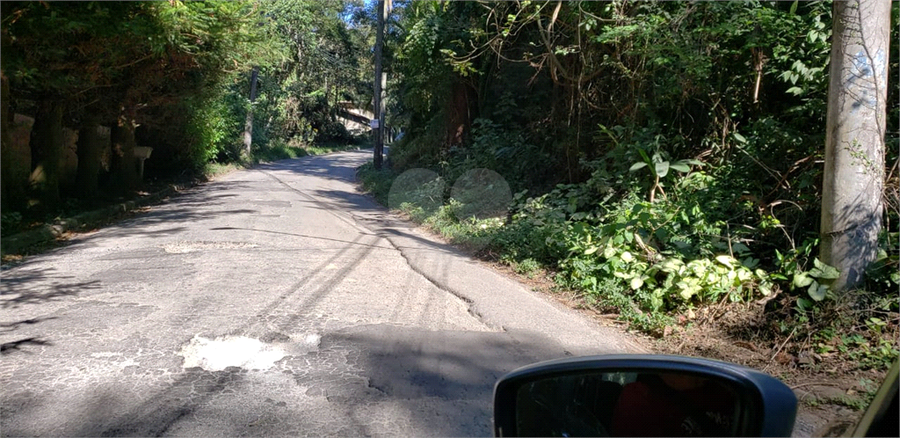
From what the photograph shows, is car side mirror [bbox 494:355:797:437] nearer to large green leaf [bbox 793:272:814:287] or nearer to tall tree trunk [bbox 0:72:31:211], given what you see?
large green leaf [bbox 793:272:814:287]

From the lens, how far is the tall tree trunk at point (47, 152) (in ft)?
43.8

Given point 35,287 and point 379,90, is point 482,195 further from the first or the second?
point 379,90

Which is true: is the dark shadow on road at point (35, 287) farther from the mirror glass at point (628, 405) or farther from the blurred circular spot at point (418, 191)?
the blurred circular spot at point (418, 191)

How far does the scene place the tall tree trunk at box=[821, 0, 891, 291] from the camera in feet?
18.6

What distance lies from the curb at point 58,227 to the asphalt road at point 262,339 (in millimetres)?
604

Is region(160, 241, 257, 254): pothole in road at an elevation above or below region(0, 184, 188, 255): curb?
above

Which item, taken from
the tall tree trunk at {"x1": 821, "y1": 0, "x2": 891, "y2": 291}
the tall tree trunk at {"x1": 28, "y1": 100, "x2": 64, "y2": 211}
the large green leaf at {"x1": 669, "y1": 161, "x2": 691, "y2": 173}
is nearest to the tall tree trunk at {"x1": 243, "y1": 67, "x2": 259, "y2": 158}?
the tall tree trunk at {"x1": 28, "y1": 100, "x2": 64, "y2": 211}

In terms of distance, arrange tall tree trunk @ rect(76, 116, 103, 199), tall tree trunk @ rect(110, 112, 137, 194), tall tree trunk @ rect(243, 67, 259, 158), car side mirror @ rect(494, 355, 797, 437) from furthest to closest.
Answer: tall tree trunk @ rect(243, 67, 259, 158), tall tree trunk @ rect(110, 112, 137, 194), tall tree trunk @ rect(76, 116, 103, 199), car side mirror @ rect(494, 355, 797, 437)

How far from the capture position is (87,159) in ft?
52.6

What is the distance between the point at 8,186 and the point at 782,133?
12786 mm

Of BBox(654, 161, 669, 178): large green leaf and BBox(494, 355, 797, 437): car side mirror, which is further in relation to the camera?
BBox(654, 161, 669, 178): large green leaf

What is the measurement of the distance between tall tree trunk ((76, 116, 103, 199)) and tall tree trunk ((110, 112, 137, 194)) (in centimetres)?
212

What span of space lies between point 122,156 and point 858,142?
728 inches

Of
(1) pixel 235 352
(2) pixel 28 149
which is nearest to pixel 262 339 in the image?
(1) pixel 235 352
